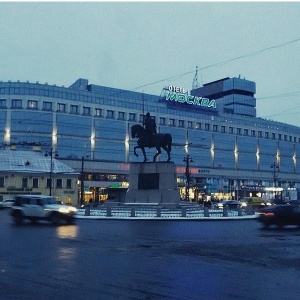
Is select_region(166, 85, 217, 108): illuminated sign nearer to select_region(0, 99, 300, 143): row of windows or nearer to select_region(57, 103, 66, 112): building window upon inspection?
select_region(0, 99, 300, 143): row of windows

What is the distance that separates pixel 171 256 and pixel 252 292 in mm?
5429

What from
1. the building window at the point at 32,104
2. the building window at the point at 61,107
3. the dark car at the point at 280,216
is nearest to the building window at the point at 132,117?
the building window at the point at 61,107

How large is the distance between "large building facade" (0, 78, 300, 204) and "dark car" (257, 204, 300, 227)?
4970 cm

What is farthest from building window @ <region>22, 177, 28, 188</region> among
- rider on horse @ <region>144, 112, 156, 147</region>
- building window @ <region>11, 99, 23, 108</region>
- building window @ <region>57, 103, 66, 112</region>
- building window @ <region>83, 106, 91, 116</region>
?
building window @ <region>83, 106, 91, 116</region>

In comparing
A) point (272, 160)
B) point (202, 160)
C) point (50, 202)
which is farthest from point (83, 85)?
point (50, 202)

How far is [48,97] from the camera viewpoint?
105062mm

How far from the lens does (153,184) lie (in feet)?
135

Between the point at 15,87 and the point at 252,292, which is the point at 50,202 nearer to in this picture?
the point at 252,292

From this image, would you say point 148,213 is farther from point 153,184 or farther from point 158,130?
point 158,130

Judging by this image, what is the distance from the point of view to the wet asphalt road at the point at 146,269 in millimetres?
8977

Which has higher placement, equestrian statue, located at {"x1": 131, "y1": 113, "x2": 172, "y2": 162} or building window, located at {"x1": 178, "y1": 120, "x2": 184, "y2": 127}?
building window, located at {"x1": 178, "y1": 120, "x2": 184, "y2": 127}

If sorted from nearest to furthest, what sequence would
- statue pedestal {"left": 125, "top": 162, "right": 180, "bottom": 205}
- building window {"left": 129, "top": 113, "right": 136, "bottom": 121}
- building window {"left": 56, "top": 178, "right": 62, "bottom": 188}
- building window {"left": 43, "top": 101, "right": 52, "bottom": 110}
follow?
1. statue pedestal {"left": 125, "top": 162, "right": 180, "bottom": 205}
2. building window {"left": 56, "top": 178, "right": 62, "bottom": 188}
3. building window {"left": 43, "top": 101, "right": 52, "bottom": 110}
4. building window {"left": 129, "top": 113, "right": 136, "bottom": 121}

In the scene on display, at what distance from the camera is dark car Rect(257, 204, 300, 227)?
29.1 meters

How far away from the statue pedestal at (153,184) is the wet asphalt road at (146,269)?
21.7 meters
